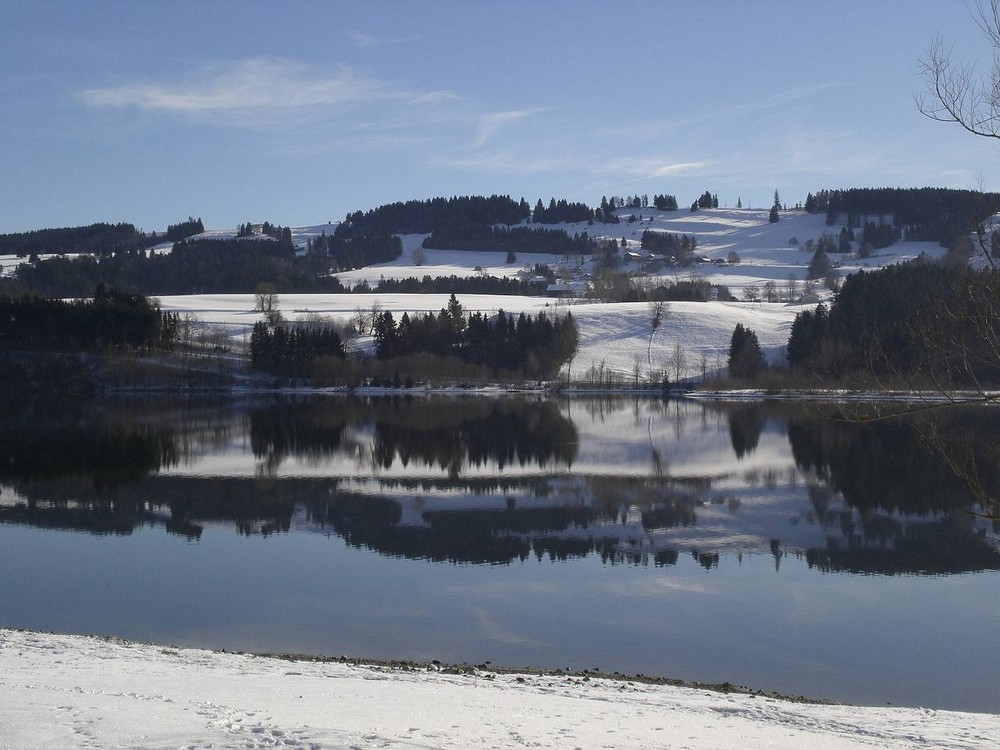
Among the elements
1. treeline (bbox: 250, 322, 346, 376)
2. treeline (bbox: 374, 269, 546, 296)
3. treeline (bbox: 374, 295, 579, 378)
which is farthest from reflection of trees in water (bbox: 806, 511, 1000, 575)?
treeline (bbox: 374, 269, 546, 296)

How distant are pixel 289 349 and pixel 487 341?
2076 centimetres

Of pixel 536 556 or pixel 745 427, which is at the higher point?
pixel 536 556

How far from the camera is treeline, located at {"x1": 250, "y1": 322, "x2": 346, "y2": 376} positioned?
90.6m

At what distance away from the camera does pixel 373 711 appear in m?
8.70

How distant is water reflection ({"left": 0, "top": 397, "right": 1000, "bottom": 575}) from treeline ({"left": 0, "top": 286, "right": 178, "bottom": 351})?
1309 inches

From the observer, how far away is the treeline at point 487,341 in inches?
3787

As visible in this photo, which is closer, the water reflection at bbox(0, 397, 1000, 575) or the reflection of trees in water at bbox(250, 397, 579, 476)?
the water reflection at bbox(0, 397, 1000, 575)

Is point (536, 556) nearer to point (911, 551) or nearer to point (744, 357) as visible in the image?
point (911, 551)

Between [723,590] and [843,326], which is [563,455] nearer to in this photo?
[723,590]

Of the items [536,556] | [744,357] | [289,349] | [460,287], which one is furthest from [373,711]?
[460,287]

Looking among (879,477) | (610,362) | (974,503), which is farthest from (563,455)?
(610,362)

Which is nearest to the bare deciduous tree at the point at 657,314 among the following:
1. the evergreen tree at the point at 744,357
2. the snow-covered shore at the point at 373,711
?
the evergreen tree at the point at 744,357

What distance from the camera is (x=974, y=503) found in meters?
25.6

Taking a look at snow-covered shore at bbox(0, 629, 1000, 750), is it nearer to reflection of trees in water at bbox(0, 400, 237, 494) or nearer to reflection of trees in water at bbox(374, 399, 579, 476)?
reflection of trees in water at bbox(0, 400, 237, 494)
